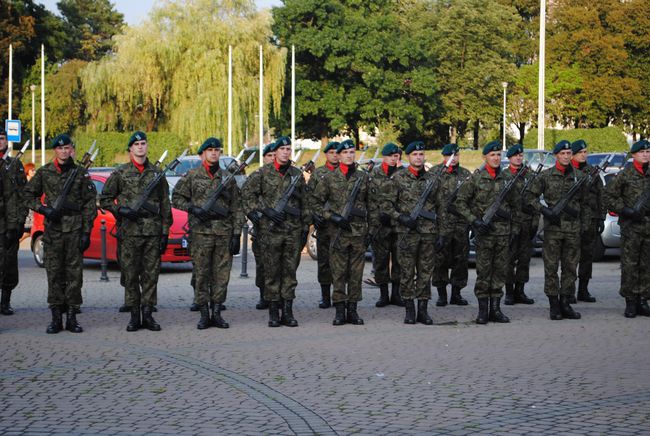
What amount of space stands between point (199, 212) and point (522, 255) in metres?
4.58

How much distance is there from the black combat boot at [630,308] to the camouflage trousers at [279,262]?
388 centimetres

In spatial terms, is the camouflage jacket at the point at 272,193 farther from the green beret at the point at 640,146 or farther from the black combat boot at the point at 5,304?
the green beret at the point at 640,146

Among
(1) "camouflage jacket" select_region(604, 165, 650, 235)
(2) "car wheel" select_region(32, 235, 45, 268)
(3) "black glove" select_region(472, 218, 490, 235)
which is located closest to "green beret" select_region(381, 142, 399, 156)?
(3) "black glove" select_region(472, 218, 490, 235)

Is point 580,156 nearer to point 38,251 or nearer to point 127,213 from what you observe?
point 127,213

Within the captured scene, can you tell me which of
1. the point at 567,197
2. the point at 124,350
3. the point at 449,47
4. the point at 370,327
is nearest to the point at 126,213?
the point at 124,350

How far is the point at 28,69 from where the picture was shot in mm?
74250

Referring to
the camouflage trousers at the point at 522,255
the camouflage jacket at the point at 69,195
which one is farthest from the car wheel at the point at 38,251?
the camouflage trousers at the point at 522,255

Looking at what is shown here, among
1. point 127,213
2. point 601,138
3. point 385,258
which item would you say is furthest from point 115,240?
point 601,138

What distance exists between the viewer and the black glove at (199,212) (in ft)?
36.8

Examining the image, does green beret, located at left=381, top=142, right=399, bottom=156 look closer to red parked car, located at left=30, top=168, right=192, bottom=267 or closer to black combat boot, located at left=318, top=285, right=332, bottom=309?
black combat boot, located at left=318, top=285, right=332, bottom=309

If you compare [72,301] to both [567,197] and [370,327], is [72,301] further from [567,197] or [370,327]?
[567,197]

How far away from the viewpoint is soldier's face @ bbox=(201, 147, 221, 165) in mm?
11453

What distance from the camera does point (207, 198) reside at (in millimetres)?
11297

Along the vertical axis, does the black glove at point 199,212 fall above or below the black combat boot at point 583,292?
above
